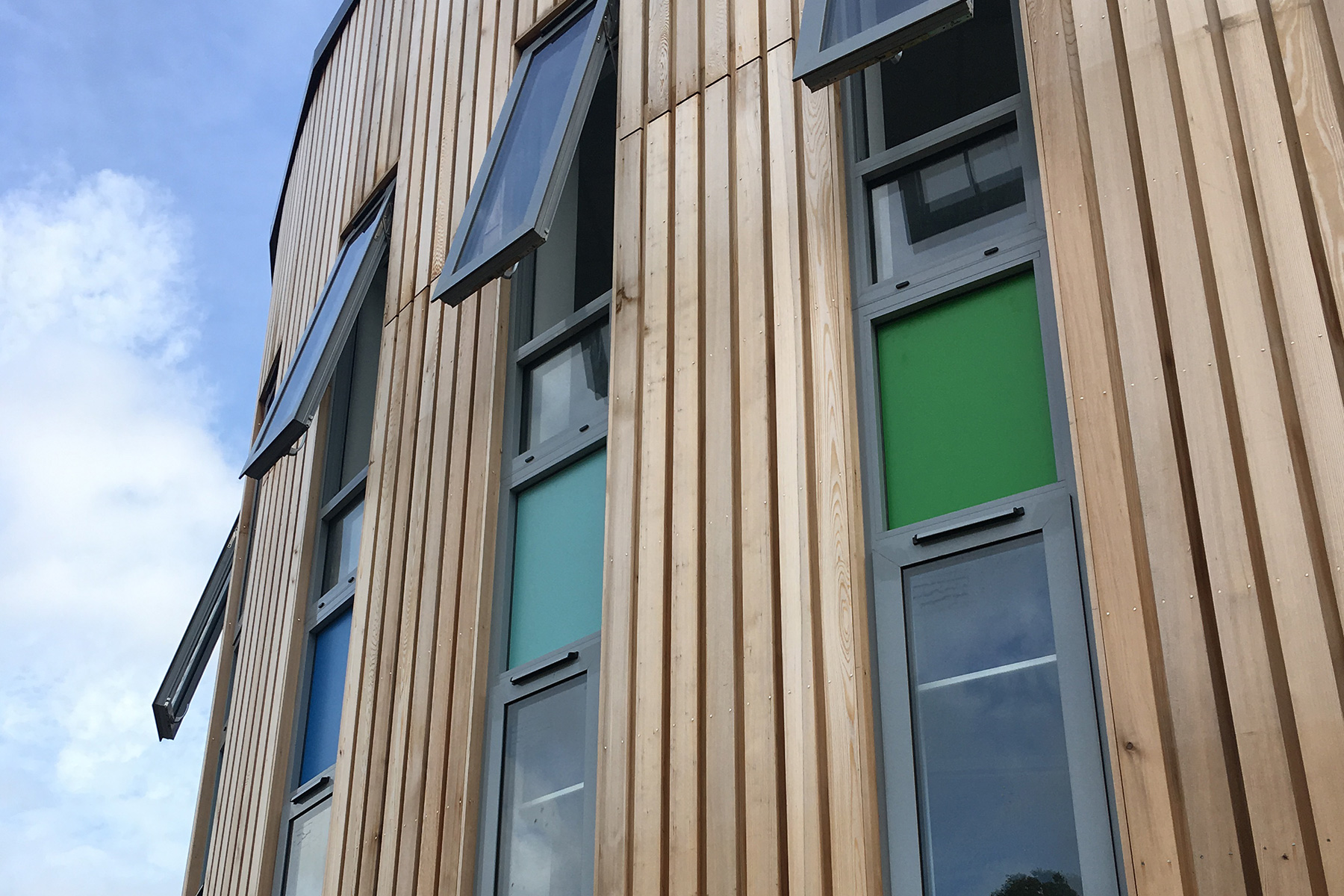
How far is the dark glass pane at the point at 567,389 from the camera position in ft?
18.9

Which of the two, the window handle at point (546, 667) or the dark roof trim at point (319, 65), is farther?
the dark roof trim at point (319, 65)

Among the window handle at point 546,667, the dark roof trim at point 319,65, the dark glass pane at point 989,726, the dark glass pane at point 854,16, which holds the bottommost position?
the dark glass pane at point 989,726

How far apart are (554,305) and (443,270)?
57cm

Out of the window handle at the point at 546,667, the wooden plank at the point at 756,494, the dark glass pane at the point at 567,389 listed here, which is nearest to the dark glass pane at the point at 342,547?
the dark glass pane at the point at 567,389

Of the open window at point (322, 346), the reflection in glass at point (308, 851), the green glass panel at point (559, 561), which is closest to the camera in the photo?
the green glass panel at point (559, 561)

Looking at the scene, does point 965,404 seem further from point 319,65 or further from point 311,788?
point 319,65

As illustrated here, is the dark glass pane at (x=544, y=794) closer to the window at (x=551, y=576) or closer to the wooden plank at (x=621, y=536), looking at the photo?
the window at (x=551, y=576)

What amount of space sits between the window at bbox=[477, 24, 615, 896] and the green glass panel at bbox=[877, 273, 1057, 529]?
4.89 feet

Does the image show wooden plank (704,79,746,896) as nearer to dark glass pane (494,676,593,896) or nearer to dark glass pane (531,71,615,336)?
dark glass pane (494,676,593,896)

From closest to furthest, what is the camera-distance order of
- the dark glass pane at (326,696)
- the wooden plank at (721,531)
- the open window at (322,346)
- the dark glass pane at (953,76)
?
the wooden plank at (721,531)
the dark glass pane at (953,76)
the dark glass pane at (326,696)
the open window at (322,346)

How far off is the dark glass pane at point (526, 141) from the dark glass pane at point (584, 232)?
240 mm

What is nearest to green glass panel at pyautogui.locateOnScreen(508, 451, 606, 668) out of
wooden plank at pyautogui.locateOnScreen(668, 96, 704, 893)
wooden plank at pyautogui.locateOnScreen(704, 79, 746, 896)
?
wooden plank at pyautogui.locateOnScreen(668, 96, 704, 893)

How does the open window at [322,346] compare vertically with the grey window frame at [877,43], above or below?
above

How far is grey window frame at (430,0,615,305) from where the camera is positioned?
561 cm
